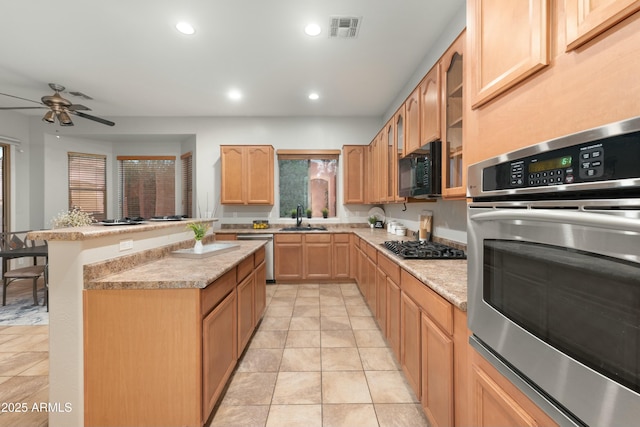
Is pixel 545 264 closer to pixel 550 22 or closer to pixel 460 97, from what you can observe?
pixel 550 22

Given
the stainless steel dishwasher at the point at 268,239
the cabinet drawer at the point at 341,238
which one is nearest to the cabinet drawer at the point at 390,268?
the cabinet drawer at the point at 341,238

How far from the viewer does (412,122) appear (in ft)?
8.45

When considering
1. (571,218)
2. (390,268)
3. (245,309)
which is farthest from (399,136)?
(571,218)

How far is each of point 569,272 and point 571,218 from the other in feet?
0.49

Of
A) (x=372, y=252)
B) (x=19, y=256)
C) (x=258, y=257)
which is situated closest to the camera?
(x=258, y=257)

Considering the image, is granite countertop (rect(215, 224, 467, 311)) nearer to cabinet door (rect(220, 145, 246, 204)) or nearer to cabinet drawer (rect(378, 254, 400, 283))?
cabinet drawer (rect(378, 254, 400, 283))

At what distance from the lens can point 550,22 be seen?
0.72 metres

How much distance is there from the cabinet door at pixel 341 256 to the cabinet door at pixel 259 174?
4.56 feet

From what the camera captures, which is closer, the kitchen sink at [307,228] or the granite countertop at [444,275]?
the granite countertop at [444,275]

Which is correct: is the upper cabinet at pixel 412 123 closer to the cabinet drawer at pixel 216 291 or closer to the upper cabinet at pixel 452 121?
the upper cabinet at pixel 452 121

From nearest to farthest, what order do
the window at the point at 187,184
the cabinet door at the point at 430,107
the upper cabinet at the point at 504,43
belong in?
the upper cabinet at the point at 504,43 → the cabinet door at the point at 430,107 → the window at the point at 187,184

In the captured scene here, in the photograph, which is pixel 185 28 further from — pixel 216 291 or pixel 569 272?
pixel 569 272

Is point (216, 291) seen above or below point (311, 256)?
above

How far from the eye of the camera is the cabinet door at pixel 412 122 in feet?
7.95
